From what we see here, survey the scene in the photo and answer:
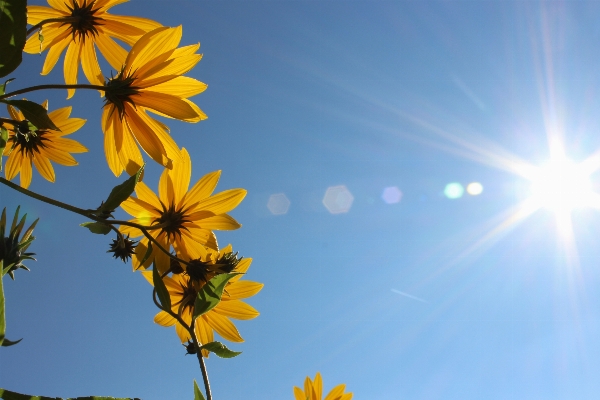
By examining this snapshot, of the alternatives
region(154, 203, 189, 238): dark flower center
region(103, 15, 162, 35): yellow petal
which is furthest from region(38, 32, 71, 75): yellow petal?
region(154, 203, 189, 238): dark flower center

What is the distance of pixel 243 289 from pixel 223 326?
0.46 feet

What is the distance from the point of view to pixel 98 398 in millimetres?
897

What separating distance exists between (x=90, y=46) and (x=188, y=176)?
0.55 m

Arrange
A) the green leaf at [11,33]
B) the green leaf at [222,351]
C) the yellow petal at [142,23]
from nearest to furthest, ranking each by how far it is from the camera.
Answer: the green leaf at [11,33]
the green leaf at [222,351]
the yellow petal at [142,23]

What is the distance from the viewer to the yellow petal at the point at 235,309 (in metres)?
1.71

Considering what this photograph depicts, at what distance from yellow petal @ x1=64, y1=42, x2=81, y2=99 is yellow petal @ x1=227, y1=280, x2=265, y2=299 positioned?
87 cm

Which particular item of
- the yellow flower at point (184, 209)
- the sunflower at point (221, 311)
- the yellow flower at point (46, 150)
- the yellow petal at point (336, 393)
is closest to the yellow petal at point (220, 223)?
the yellow flower at point (184, 209)

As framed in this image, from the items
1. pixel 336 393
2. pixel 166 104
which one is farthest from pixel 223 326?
pixel 336 393

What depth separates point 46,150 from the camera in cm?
189

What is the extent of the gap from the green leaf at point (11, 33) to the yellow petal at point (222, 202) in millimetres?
886

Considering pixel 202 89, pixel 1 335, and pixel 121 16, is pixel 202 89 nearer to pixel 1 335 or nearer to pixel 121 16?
pixel 121 16

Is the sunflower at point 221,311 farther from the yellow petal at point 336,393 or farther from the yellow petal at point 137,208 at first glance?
the yellow petal at point 336,393

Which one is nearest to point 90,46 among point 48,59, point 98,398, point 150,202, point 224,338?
point 48,59

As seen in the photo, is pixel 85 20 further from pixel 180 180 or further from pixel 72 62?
pixel 180 180
